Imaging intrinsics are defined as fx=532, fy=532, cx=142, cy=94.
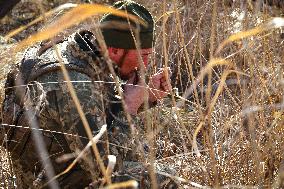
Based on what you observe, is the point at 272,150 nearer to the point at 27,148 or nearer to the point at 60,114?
the point at 60,114

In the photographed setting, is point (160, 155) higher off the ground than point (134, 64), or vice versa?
point (134, 64)

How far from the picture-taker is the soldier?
5.07 ft

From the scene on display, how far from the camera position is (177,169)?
1.74m

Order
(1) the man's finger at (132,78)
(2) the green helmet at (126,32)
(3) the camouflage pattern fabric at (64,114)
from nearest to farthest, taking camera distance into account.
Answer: (3) the camouflage pattern fabric at (64,114), (2) the green helmet at (126,32), (1) the man's finger at (132,78)

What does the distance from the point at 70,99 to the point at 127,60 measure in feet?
0.96

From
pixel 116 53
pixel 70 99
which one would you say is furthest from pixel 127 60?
pixel 70 99

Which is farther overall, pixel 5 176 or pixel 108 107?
pixel 5 176

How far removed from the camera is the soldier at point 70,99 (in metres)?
1.55

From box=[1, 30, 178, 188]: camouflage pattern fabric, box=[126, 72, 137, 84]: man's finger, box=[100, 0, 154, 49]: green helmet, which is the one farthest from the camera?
box=[126, 72, 137, 84]: man's finger

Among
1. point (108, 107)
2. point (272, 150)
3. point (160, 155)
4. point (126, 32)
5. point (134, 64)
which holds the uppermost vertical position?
point (126, 32)

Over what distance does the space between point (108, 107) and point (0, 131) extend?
371 mm

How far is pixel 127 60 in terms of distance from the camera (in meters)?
1.77

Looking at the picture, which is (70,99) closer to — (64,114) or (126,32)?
(64,114)

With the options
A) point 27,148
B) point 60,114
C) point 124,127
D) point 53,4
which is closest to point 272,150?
point 124,127
